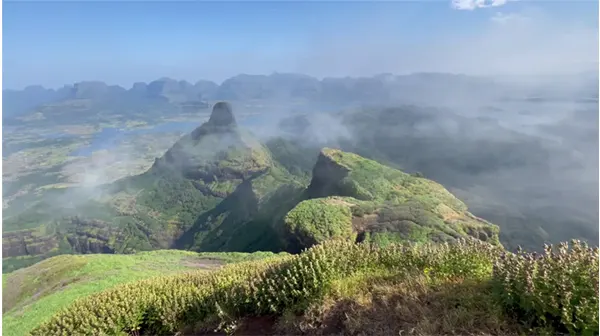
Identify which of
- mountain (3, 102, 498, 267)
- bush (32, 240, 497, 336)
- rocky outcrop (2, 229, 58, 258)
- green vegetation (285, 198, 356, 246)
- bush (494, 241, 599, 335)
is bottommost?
rocky outcrop (2, 229, 58, 258)

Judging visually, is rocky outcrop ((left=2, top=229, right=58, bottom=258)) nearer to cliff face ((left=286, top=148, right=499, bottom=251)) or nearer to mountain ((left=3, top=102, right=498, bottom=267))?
mountain ((left=3, top=102, right=498, bottom=267))

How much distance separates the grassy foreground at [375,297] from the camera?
411cm

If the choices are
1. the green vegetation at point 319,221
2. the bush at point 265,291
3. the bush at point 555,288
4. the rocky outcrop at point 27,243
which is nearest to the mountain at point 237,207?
the green vegetation at point 319,221

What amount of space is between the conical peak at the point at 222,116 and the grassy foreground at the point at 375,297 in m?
173

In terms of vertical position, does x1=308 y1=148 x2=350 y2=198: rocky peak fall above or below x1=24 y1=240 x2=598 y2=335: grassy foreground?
below

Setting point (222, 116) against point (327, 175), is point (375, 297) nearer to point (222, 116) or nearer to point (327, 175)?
point (327, 175)

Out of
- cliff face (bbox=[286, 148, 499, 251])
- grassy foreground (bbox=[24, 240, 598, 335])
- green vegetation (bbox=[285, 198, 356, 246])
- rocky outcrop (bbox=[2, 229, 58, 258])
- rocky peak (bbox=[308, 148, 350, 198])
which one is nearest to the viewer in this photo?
grassy foreground (bbox=[24, 240, 598, 335])

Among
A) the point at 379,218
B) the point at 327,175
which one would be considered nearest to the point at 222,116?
the point at 327,175

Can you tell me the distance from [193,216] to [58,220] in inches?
1520

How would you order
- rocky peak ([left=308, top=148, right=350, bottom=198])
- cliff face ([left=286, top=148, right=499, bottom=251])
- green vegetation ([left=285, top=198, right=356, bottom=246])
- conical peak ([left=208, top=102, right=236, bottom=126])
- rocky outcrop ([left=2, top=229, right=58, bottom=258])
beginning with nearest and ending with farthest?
cliff face ([left=286, top=148, right=499, bottom=251]) → green vegetation ([left=285, top=198, right=356, bottom=246]) → rocky peak ([left=308, top=148, right=350, bottom=198]) → rocky outcrop ([left=2, top=229, right=58, bottom=258]) → conical peak ([left=208, top=102, right=236, bottom=126])

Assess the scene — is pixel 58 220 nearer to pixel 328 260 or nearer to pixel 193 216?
pixel 193 216

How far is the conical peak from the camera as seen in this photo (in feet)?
582

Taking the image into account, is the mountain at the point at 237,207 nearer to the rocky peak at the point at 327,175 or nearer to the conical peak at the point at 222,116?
the rocky peak at the point at 327,175

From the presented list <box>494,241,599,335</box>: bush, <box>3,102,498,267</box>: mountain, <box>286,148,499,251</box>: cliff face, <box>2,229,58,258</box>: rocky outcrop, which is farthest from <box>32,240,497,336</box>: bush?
<box>2,229,58,258</box>: rocky outcrop
